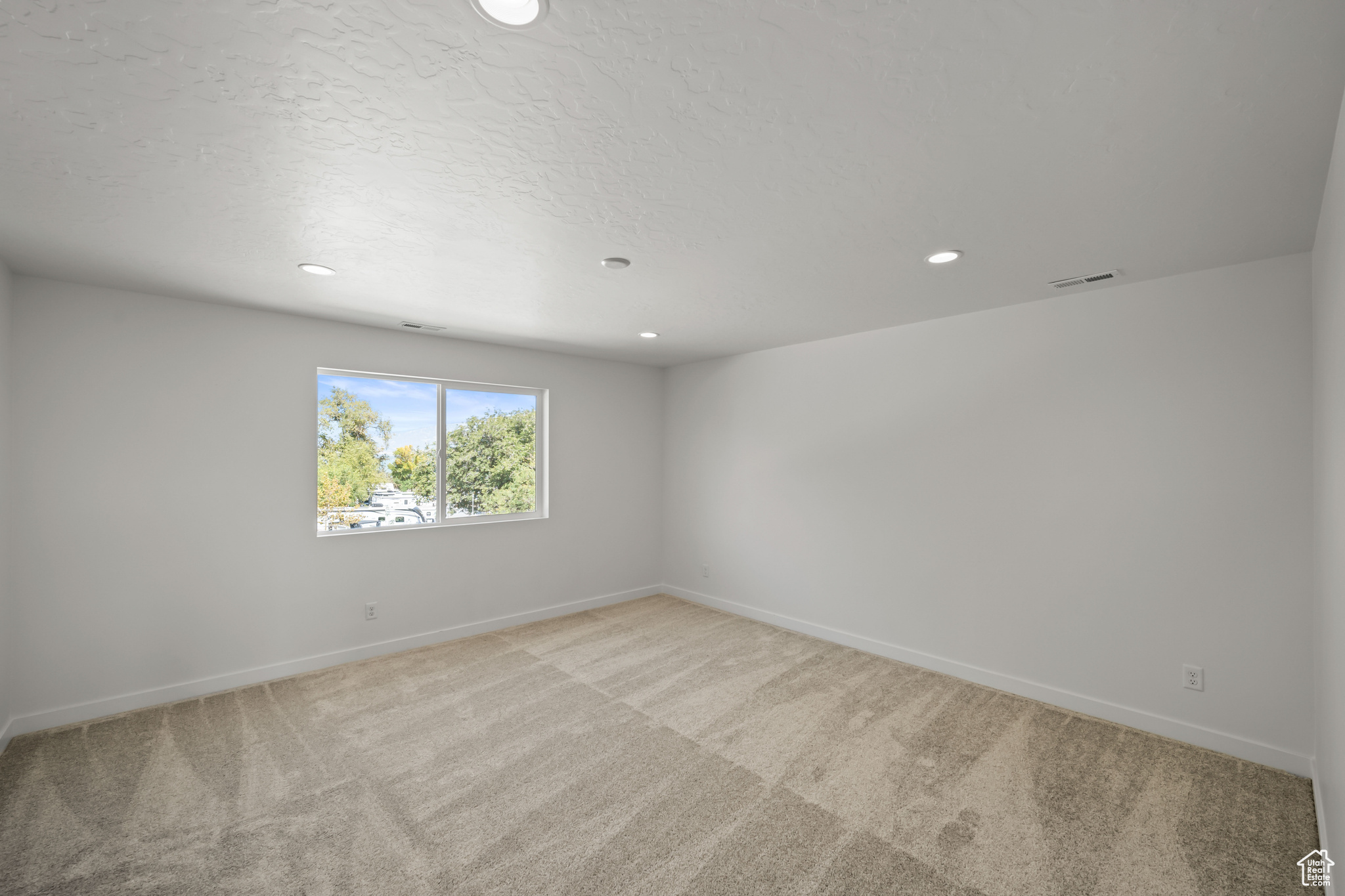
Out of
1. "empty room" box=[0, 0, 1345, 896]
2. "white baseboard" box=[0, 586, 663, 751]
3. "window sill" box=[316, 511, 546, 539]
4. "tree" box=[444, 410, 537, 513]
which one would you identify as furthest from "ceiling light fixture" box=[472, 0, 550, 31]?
"white baseboard" box=[0, 586, 663, 751]

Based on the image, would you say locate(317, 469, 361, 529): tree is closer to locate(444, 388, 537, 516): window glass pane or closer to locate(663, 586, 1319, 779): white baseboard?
locate(444, 388, 537, 516): window glass pane

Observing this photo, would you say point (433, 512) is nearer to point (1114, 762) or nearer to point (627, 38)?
point (627, 38)

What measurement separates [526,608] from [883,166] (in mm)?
4173

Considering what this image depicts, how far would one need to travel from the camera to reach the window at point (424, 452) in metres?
3.88

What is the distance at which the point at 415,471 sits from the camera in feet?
13.9

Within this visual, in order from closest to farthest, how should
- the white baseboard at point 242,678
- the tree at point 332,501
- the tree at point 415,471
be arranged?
the white baseboard at point 242,678, the tree at point 332,501, the tree at point 415,471

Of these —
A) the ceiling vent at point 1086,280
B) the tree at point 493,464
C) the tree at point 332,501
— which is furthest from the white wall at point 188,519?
the ceiling vent at point 1086,280

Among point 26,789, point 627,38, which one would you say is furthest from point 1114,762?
point 26,789

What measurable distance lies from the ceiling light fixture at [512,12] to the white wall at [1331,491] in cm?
199

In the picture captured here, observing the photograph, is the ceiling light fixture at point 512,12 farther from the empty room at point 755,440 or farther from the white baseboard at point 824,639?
the white baseboard at point 824,639

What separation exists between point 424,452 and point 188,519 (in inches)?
56.7

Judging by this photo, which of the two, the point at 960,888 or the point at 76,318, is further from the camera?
the point at 76,318

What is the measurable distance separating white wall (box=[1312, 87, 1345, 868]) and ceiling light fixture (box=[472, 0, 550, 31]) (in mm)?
1987

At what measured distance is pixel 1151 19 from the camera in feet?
3.75
